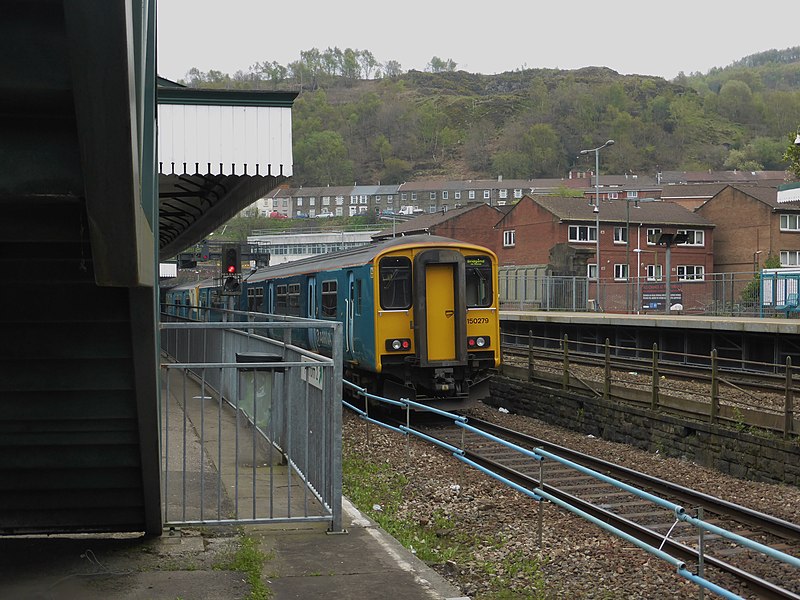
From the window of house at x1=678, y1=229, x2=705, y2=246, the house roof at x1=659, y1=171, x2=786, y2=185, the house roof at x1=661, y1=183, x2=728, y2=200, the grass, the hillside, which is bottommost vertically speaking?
the grass

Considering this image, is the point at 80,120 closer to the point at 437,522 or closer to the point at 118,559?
the point at 118,559

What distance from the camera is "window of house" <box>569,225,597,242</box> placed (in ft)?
182

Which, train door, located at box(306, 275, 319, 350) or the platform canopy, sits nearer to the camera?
the platform canopy

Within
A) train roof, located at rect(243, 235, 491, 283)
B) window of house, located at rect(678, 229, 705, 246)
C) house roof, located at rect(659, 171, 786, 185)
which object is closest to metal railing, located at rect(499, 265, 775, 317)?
window of house, located at rect(678, 229, 705, 246)

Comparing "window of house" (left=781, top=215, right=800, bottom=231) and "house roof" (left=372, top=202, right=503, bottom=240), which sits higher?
"house roof" (left=372, top=202, right=503, bottom=240)

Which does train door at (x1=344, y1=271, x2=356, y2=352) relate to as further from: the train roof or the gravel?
the gravel

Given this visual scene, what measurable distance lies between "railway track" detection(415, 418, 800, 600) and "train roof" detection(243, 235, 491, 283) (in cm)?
383

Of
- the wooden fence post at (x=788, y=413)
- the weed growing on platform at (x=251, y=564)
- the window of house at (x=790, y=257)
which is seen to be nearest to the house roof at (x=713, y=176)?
the window of house at (x=790, y=257)

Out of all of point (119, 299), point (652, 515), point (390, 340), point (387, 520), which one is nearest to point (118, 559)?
point (119, 299)

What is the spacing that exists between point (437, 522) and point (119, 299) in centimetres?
523

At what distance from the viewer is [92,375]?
5266mm

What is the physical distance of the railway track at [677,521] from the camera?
7.41 meters

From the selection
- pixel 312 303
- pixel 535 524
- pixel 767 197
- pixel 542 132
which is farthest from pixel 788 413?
pixel 542 132

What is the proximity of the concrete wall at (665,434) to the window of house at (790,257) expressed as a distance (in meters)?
40.3
